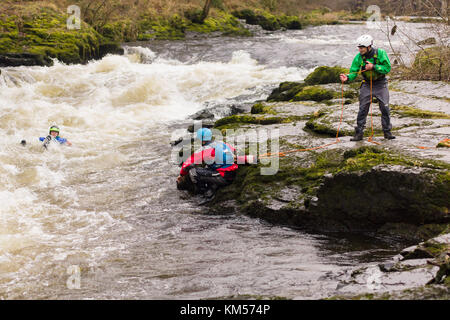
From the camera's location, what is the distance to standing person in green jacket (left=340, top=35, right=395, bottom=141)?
719cm

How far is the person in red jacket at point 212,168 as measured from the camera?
7914 millimetres

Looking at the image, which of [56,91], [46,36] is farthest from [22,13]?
[56,91]

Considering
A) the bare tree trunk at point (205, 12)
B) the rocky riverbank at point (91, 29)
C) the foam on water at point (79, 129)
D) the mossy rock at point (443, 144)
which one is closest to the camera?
the foam on water at point (79, 129)

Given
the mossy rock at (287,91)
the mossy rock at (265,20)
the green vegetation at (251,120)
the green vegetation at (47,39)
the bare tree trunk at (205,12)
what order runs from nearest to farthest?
the green vegetation at (251,120) < the mossy rock at (287,91) < the green vegetation at (47,39) < the bare tree trunk at (205,12) < the mossy rock at (265,20)

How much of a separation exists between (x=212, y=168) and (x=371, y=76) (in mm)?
3167

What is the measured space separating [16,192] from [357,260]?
6.40m

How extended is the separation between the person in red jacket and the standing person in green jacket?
2.20 meters

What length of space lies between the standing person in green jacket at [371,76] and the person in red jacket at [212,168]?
220 cm

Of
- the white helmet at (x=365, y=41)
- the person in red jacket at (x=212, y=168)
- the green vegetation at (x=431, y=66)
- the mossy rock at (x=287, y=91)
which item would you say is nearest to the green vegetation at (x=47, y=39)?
the mossy rock at (x=287, y=91)

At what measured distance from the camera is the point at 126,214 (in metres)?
7.47

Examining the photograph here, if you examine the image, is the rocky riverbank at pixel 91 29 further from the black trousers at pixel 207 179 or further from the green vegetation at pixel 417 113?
the green vegetation at pixel 417 113

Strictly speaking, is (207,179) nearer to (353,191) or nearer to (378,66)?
(353,191)

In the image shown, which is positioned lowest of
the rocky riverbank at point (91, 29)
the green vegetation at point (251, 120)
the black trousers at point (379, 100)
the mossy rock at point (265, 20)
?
the green vegetation at point (251, 120)

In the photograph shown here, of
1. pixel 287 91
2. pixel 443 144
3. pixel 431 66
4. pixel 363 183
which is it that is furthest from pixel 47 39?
pixel 443 144
